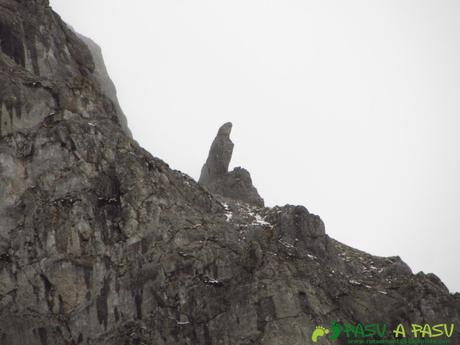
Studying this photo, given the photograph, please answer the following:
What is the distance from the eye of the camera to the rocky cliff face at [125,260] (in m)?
30.2

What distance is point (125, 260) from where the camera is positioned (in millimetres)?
32281

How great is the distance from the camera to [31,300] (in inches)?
1170

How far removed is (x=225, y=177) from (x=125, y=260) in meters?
25.4

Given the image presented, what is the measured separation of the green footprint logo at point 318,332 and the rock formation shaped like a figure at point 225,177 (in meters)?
22.9

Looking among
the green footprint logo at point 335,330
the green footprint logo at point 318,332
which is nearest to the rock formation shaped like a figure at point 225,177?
the green footprint logo at point 335,330

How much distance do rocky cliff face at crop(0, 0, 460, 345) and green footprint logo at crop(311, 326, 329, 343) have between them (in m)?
0.37

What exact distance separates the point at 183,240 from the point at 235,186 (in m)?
21.0

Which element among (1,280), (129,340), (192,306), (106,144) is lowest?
(129,340)

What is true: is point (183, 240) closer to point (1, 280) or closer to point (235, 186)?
point (1, 280)

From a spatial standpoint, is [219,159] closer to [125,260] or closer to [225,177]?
[225,177]

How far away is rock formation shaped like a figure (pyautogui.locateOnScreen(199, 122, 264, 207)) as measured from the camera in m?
53.8

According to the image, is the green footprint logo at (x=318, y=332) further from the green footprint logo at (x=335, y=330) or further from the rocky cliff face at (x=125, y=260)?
the green footprint logo at (x=335, y=330)

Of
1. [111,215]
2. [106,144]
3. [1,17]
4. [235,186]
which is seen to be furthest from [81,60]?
[235,186]

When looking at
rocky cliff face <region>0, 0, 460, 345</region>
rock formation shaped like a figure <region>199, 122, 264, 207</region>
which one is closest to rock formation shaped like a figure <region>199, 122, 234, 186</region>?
rock formation shaped like a figure <region>199, 122, 264, 207</region>
